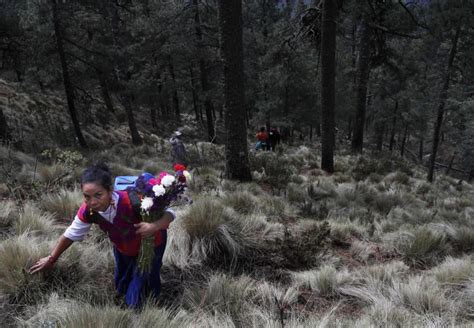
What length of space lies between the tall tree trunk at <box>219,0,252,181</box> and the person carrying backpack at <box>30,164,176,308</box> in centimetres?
450

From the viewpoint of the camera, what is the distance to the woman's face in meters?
2.70

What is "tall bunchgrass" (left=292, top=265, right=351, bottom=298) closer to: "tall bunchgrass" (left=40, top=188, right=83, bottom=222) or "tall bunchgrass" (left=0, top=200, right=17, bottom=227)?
"tall bunchgrass" (left=40, top=188, right=83, bottom=222)

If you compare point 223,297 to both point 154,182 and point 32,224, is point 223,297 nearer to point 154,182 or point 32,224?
point 154,182

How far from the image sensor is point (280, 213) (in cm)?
618

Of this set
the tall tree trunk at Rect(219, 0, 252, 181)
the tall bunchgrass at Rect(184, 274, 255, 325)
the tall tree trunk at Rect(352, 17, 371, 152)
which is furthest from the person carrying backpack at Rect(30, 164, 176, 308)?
the tall tree trunk at Rect(352, 17, 371, 152)

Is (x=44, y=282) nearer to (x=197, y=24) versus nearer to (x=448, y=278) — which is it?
(x=448, y=278)

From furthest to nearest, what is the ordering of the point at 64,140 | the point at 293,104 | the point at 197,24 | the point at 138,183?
1. the point at 293,104
2. the point at 197,24
3. the point at 64,140
4. the point at 138,183

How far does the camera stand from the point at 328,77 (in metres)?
10.1

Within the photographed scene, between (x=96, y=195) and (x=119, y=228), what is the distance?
0.42 meters

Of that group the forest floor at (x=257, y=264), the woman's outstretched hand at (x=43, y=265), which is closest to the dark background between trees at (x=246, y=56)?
the forest floor at (x=257, y=264)

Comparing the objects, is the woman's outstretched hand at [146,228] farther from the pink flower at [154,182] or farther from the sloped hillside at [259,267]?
the sloped hillside at [259,267]

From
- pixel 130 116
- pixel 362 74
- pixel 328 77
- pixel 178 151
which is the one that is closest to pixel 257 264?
pixel 178 151

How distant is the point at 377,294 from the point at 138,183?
2.50 meters

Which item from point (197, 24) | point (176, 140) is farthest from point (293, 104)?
point (176, 140)
